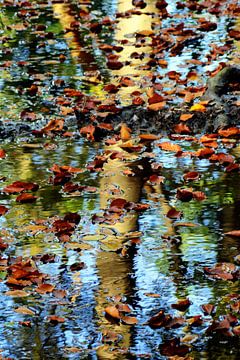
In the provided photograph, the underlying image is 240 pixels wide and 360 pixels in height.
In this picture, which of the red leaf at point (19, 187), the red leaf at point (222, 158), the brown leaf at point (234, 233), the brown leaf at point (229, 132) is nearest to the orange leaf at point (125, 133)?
the brown leaf at point (229, 132)

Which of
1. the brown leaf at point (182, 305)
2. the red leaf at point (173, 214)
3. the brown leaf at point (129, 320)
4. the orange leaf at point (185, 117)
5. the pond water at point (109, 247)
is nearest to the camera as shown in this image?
the pond water at point (109, 247)

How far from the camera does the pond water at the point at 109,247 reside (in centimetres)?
363

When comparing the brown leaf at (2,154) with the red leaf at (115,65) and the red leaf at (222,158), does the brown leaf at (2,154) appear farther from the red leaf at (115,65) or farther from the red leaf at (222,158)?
the red leaf at (115,65)

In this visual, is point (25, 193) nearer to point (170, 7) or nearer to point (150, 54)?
point (150, 54)

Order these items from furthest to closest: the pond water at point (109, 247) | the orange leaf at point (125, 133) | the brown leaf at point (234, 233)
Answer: the orange leaf at point (125, 133)
the brown leaf at point (234, 233)
the pond water at point (109, 247)

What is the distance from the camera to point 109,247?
15.0 feet

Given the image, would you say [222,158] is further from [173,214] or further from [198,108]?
[173,214]

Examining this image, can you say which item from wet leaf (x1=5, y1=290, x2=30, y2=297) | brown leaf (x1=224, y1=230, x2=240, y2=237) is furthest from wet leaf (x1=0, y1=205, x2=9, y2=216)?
brown leaf (x1=224, y1=230, x2=240, y2=237)

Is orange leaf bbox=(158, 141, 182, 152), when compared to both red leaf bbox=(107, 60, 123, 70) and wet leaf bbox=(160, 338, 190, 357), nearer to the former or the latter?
red leaf bbox=(107, 60, 123, 70)

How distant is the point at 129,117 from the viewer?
684 centimetres

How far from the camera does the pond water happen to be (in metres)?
3.63

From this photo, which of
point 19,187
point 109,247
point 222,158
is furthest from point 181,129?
point 109,247

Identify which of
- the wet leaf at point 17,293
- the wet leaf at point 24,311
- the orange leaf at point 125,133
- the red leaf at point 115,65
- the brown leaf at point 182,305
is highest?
the brown leaf at point 182,305

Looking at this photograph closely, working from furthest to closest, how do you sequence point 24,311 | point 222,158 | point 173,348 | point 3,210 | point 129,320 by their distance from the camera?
point 222,158
point 3,210
point 24,311
point 129,320
point 173,348
